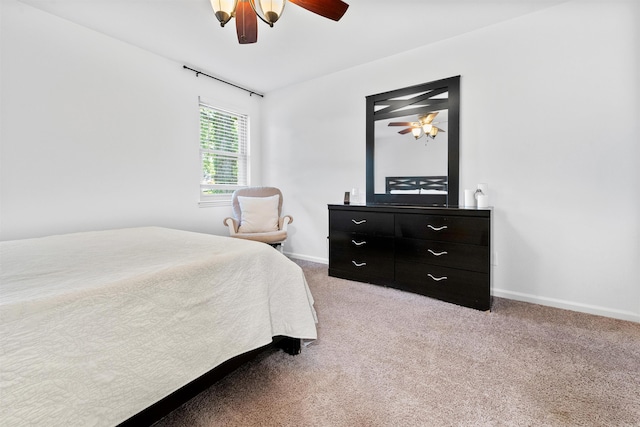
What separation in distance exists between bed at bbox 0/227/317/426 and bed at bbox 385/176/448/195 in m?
1.93

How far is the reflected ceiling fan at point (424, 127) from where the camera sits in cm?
292

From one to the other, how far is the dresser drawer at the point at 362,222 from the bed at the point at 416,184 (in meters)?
0.51

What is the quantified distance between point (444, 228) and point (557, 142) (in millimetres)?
1163

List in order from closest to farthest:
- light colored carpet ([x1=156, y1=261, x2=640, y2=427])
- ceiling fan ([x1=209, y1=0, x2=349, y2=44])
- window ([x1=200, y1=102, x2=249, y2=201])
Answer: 1. light colored carpet ([x1=156, y1=261, x2=640, y2=427])
2. ceiling fan ([x1=209, y1=0, x2=349, y2=44])
3. window ([x1=200, y1=102, x2=249, y2=201])

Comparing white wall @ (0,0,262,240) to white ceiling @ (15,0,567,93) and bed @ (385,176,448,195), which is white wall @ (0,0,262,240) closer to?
white ceiling @ (15,0,567,93)

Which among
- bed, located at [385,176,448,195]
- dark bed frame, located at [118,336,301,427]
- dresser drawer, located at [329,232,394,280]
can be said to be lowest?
dark bed frame, located at [118,336,301,427]

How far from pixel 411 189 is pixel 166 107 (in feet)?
9.62

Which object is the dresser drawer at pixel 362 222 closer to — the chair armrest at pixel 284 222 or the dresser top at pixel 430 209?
the dresser top at pixel 430 209

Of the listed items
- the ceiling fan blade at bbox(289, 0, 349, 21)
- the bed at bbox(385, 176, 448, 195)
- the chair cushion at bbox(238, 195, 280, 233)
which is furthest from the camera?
the chair cushion at bbox(238, 195, 280, 233)

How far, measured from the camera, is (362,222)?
116 inches

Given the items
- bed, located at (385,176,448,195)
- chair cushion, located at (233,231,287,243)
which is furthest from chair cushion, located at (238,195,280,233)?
bed, located at (385,176,448,195)

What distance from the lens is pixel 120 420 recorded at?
93 centimetres

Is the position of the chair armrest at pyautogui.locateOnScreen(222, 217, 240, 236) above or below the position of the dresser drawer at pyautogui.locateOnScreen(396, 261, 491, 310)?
above

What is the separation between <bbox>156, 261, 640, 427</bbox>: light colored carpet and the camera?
1213 mm
